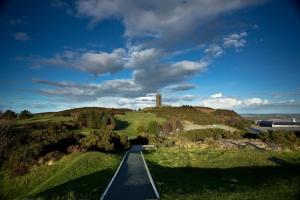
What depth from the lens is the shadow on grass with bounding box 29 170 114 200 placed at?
15.3 metres

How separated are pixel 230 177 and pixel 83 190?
35.8ft

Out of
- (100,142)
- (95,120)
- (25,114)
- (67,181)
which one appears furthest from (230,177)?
(25,114)

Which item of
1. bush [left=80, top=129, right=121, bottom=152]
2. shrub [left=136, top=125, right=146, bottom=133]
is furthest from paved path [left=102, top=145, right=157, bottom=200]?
shrub [left=136, top=125, right=146, bottom=133]

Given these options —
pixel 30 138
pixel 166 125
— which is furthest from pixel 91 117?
pixel 30 138

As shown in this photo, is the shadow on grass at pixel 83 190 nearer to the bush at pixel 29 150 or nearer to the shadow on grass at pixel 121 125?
the bush at pixel 29 150

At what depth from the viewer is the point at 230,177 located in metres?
21.5

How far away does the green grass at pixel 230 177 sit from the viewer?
14.1 metres

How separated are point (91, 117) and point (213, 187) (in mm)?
70198

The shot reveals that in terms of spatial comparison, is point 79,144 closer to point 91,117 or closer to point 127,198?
point 127,198

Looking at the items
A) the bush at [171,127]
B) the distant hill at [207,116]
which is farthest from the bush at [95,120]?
the distant hill at [207,116]

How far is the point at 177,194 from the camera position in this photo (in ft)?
48.2

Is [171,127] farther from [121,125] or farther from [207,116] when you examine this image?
[207,116]

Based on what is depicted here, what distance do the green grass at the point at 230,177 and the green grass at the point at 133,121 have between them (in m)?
54.7

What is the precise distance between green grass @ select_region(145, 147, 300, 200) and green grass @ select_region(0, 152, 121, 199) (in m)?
3.90
